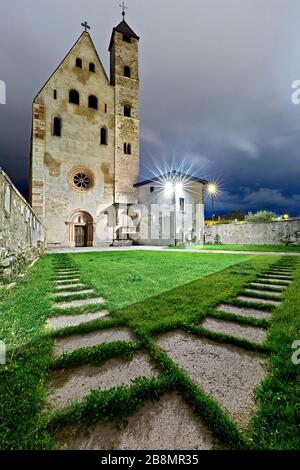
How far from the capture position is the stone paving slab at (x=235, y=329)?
72.8 inches

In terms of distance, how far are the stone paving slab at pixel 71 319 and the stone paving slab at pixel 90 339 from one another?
0.23 metres

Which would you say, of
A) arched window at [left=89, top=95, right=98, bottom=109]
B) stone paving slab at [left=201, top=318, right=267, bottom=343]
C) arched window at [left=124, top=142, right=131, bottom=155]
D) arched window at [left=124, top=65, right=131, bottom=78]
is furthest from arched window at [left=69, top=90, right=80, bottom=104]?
stone paving slab at [left=201, top=318, right=267, bottom=343]

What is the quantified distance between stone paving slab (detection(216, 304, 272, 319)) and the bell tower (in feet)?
57.6

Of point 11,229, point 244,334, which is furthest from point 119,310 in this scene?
point 11,229

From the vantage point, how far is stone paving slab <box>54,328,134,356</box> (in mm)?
1718

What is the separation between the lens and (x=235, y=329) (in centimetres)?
202

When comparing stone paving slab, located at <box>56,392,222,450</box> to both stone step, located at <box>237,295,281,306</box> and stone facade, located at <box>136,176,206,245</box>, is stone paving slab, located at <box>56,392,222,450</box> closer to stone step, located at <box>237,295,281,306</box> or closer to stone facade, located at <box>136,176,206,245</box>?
stone step, located at <box>237,295,281,306</box>

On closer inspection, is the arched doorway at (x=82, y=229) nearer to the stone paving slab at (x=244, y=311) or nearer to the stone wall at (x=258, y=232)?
the stone wall at (x=258, y=232)

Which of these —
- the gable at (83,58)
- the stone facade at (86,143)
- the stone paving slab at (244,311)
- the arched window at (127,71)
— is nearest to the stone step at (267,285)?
the stone paving slab at (244,311)

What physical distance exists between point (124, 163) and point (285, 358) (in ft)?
67.0

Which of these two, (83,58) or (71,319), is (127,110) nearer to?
(83,58)

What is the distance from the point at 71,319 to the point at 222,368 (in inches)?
64.6

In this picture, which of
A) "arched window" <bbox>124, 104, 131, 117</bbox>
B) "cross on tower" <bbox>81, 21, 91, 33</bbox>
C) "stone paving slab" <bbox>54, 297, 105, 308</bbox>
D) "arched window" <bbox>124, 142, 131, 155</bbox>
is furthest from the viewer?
"arched window" <bbox>124, 104, 131, 117</bbox>

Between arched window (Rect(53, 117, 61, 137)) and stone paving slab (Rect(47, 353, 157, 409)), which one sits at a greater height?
arched window (Rect(53, 117, 61, 137))
